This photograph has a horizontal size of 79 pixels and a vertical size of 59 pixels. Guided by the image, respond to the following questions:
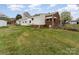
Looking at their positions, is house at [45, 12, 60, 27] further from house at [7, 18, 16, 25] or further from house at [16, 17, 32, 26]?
house at [7, 18, 16, 25]

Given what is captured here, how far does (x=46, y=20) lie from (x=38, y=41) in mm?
204

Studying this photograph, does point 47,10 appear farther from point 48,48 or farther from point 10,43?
point 10,43

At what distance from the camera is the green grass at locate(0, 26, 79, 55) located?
166 cm

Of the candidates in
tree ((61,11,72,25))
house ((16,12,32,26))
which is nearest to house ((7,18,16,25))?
house ((16,12,32,26))

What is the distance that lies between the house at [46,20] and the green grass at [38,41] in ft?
0.15

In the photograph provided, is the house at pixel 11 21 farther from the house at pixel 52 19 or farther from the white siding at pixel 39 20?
the house at pixel 52 19

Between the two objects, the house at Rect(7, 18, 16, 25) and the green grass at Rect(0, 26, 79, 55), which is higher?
the house at Rect(7, 18, 16, 25)

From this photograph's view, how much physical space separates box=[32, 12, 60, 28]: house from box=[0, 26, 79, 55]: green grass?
0.15 feet

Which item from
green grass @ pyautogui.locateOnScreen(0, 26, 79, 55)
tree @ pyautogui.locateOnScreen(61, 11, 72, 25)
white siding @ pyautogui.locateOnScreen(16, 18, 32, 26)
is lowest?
green grass @ pyautogui.locateOnScreen(0, 26, 79, 55)

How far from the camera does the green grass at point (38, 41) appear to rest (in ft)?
5.44

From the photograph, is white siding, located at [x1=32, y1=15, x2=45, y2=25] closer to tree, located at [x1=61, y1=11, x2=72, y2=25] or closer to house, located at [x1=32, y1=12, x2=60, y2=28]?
house, located at [x1=32, y1=12, x2=60, y2=28]

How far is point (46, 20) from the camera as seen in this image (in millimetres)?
1702
